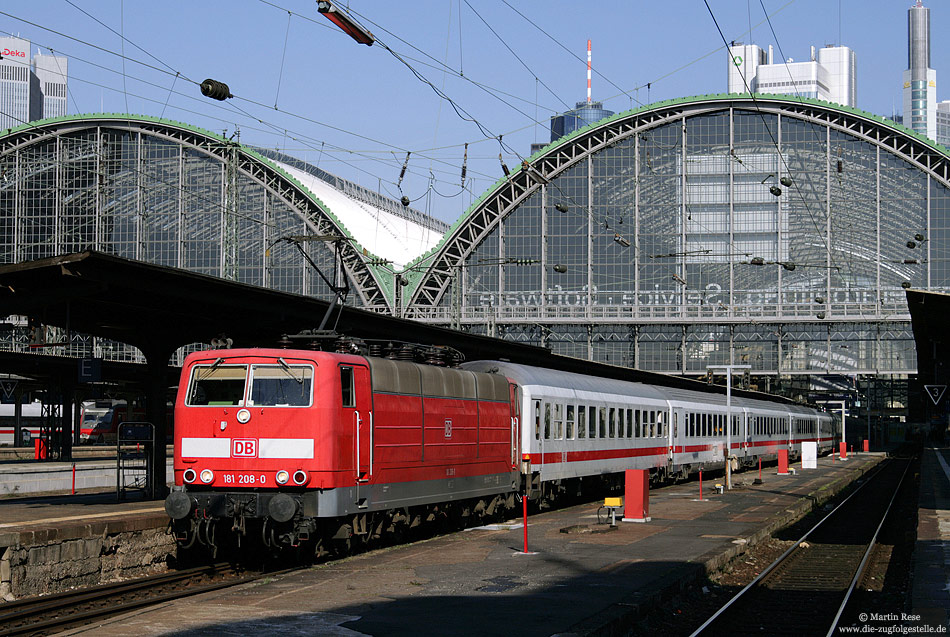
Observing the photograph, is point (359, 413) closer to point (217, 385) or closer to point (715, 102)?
point (217, 385)

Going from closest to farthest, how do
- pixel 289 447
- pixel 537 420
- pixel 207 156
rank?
pixel 289 447, pixel 537 420, pixel 207 156

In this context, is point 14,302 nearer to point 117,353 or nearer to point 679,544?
point 679,544

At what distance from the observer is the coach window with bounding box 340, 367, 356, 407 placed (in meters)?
18.4

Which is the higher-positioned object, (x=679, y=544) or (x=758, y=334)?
(x=758, y=334)

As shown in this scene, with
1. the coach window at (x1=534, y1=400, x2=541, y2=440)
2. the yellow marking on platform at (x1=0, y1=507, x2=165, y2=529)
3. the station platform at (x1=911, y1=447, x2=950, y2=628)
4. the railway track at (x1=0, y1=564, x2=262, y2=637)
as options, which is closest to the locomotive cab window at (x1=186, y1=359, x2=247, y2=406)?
the railway track at (x1=0, y1=564, x2=262, y2=637)

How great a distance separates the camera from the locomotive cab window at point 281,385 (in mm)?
18000

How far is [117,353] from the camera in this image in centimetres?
8712

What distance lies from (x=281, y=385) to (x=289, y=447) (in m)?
1.08

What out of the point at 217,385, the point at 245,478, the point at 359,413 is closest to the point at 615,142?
the point at 359,413

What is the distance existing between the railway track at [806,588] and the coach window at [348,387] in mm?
7045

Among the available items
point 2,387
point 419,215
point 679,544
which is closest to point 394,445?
point 679,544

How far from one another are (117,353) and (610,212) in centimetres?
4135

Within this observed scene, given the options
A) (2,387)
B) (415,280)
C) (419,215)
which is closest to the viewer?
(2,387)

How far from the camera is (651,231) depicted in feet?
256
